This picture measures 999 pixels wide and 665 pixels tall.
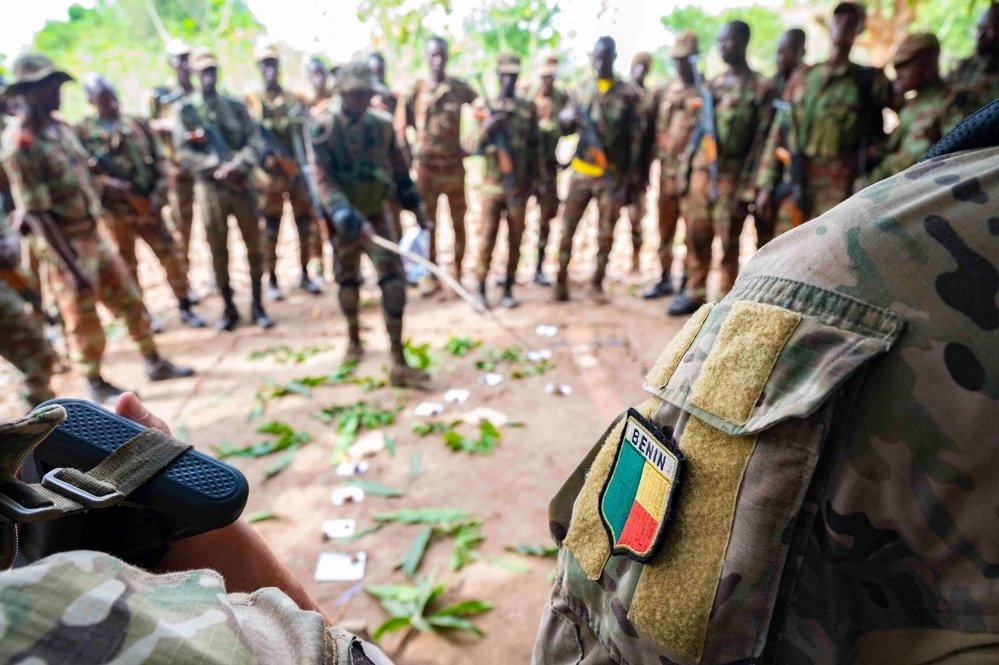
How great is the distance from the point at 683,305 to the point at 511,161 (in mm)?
2453

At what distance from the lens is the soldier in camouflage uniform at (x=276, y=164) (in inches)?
268

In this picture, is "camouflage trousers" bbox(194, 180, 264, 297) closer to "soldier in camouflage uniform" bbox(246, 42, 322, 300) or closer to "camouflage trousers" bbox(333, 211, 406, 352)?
"soldier in camouflage uniform" bbox(246, 42, 322, 300)

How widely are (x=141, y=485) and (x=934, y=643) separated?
3.70 ft

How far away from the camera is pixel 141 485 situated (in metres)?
0.94

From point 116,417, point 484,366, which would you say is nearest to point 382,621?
point 116,417

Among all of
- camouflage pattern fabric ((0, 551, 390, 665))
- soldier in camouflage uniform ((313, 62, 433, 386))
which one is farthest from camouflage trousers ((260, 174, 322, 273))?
camouflage pattern fabric ((0, 551, 390, 665))

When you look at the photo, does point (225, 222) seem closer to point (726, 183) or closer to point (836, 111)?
point (726, 183)

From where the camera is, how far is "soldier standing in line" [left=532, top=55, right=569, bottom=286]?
6.87 m

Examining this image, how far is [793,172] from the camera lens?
5.01 m

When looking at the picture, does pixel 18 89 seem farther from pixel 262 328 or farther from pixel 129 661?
pixel 129 661

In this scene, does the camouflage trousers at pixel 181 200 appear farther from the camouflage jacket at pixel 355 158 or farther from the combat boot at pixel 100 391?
the camouflage jacket at pixel 355 158

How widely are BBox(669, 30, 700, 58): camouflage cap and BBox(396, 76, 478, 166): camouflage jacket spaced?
2347 millimetres

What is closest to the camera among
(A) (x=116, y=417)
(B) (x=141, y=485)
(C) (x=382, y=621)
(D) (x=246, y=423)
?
(B) (x=141, y=485)

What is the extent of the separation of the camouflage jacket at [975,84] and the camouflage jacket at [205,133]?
610cm
